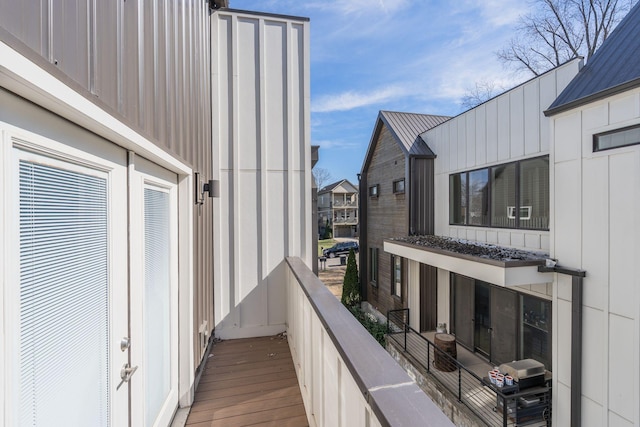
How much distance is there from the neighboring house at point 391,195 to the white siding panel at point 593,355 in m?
4.36

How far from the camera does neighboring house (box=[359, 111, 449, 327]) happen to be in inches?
306

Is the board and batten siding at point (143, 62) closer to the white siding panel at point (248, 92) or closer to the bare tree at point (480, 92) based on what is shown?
the white siding panel at point (248, 92)

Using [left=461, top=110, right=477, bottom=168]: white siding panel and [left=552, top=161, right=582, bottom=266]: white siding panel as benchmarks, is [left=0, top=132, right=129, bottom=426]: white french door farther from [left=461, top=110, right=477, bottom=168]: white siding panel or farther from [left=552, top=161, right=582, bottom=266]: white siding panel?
[left=461, top=110, right=477, bottom=168]: white siding panel

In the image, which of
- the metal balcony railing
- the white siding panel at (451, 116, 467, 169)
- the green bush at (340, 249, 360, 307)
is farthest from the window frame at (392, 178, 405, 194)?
the metal balcony railing

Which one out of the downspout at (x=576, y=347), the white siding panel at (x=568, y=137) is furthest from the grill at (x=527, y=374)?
the white siding panel at (x=568, y=137)

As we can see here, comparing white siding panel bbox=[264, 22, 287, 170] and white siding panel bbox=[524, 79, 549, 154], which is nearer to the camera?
white siding panel bbox=[264, 22, 287, 170]

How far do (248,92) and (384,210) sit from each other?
6.54 metres

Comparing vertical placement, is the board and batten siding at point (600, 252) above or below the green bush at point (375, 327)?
above

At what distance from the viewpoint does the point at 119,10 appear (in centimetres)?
128

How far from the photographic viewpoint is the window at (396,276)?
28.2ft

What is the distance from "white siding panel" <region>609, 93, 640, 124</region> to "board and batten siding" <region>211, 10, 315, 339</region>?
11.5 feet

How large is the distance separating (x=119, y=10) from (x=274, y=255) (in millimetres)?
2912

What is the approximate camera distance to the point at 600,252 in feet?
11.4

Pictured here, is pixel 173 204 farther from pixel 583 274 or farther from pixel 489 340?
pixel 489 340
